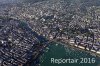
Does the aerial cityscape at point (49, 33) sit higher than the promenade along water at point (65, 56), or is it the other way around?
the aerial cityscape at point (49, 33)

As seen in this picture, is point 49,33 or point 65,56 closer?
point 65,56

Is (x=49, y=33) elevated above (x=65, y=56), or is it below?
above

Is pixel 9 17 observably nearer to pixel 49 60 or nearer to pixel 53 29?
pixel 53 29

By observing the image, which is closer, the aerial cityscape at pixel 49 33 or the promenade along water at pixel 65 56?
the promenade along water at pixel 65 56

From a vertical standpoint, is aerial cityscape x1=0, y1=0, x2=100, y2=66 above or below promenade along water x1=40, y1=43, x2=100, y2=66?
above

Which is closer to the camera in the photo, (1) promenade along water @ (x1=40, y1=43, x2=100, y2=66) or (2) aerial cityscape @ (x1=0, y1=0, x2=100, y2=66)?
(1) promenade along water @ (x1=40, y1=43, x2=100, y2=66)
